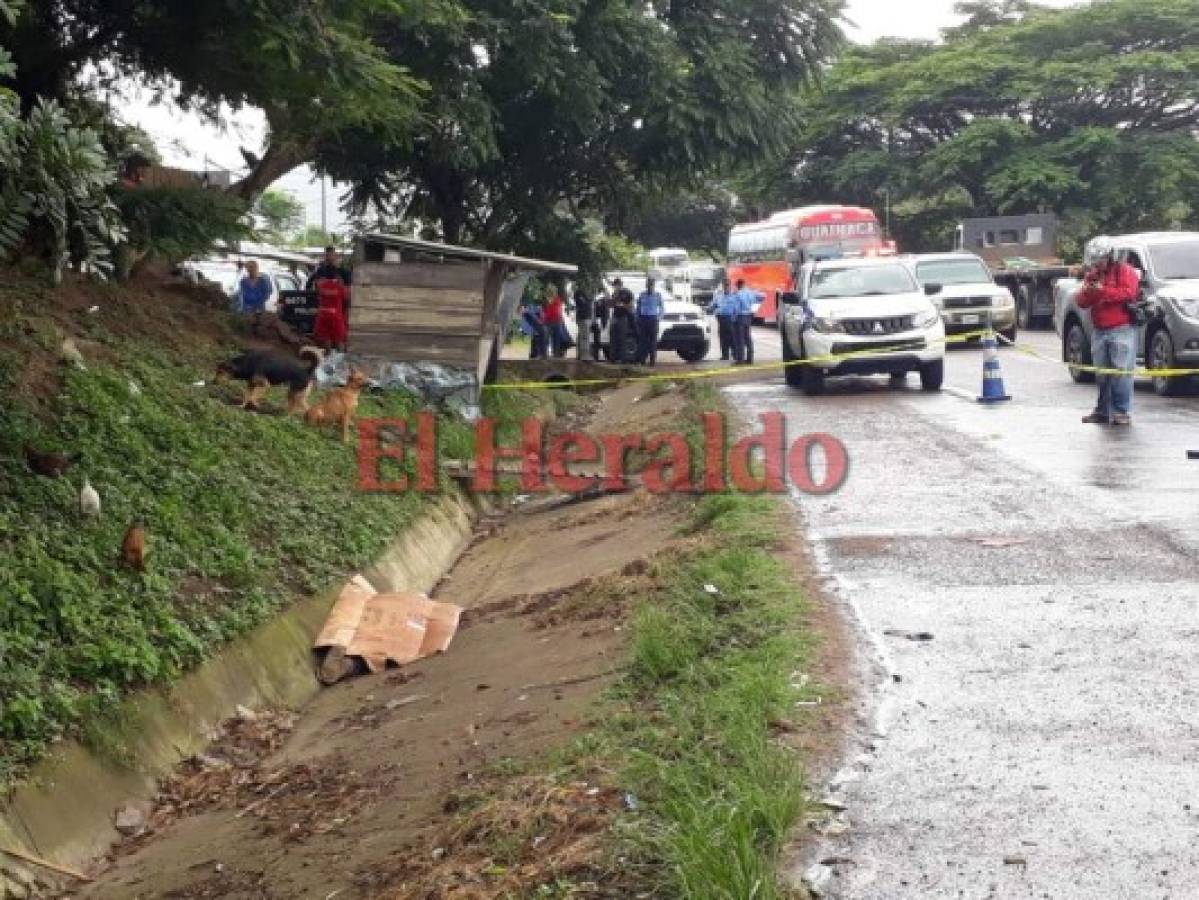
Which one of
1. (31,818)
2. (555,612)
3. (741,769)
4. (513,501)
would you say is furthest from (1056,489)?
(31,818)

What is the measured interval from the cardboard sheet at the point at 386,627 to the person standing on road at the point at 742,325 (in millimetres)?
17678

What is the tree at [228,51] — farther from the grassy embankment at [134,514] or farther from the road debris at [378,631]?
the road debris at [378,631]

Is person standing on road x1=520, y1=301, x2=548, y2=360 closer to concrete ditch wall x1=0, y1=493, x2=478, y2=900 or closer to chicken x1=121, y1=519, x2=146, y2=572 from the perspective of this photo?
concrete ditch wall x1=0, y1=493, x2=478, y2=900

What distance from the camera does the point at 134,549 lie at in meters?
8.36

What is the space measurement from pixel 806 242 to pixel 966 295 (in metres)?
14.3

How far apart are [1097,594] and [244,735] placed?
4.46 m

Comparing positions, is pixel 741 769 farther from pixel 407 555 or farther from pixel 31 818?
pixel 407 555

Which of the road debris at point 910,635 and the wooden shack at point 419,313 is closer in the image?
the road debris at point 910,635

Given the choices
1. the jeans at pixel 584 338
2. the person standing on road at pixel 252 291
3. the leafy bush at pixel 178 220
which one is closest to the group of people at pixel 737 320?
the jeans at pixel 584 338

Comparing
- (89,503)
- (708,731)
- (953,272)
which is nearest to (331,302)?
(89,503)

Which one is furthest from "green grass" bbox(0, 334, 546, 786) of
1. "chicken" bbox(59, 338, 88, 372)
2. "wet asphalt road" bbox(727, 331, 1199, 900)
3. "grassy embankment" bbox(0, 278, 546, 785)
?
"wet asphalt road" bbox(727, 331, 1199, 900)

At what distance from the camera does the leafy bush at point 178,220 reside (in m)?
11.4

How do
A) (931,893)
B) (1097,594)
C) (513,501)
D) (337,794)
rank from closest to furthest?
(931,893) → (337,794) → (1097,594) → (513,501)

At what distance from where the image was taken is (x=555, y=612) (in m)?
9.06
